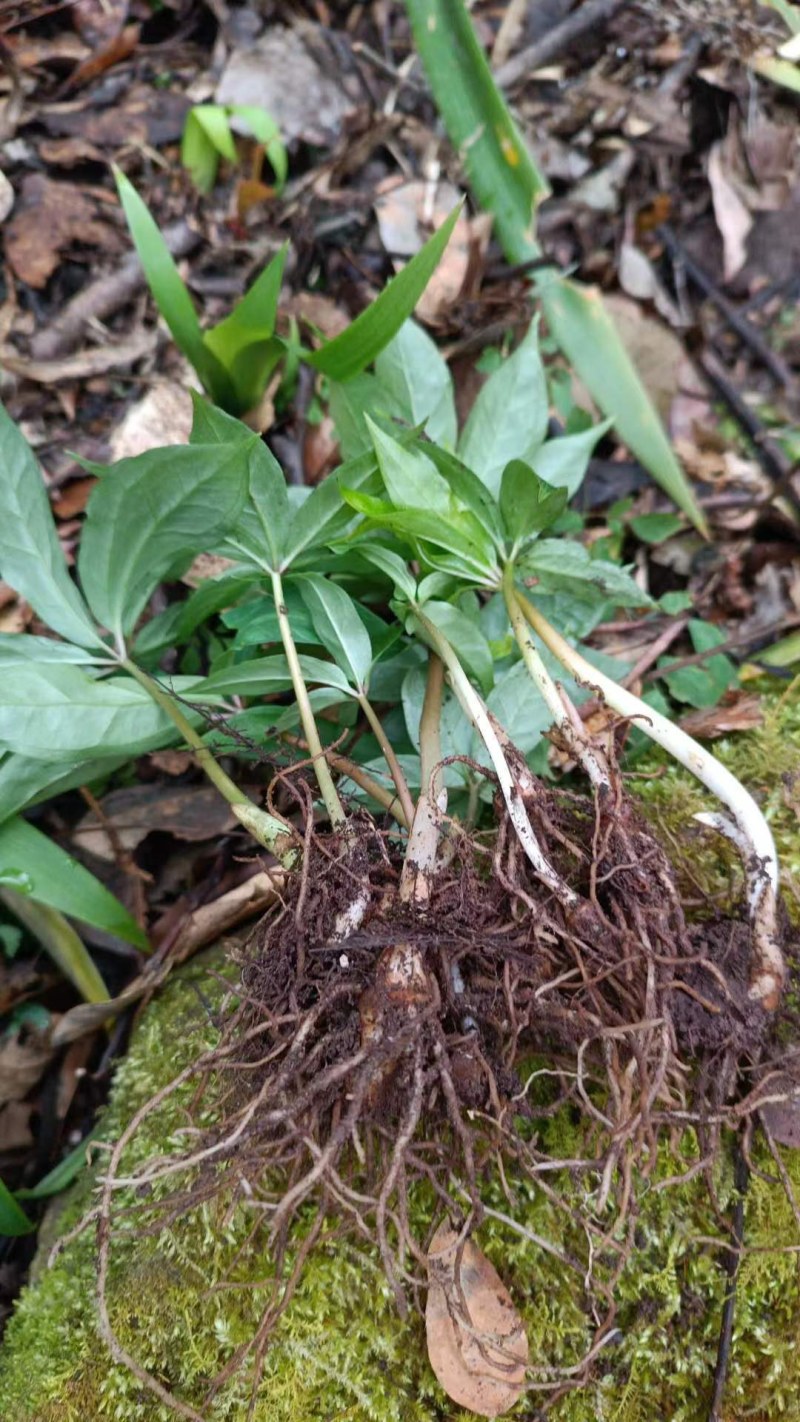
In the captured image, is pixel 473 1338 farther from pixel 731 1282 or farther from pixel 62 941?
pixel 62 941

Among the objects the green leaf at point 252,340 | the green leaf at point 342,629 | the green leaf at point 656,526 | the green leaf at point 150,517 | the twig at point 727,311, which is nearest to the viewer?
the green leaf at point 150,517

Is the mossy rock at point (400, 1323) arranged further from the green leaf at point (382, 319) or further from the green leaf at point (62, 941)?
the green leaf at point (382, 319)

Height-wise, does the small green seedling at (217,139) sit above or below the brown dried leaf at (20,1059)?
above

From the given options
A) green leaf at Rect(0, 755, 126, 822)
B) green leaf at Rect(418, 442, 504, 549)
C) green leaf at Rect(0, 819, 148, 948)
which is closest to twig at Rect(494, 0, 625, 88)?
green leaf at Rect(418, 442, 504, 549)

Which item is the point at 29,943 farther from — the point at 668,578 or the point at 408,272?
the point at 668,578

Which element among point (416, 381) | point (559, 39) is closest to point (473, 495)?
point (416, 381)

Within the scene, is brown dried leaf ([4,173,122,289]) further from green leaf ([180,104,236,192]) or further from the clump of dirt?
the clump of dirt

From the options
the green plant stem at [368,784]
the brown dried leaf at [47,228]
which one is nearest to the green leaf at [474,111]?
the brown dried leaf at [47,228]
